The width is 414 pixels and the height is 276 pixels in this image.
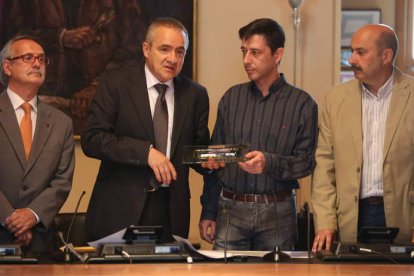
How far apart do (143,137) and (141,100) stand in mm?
181

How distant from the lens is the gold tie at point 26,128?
3.83 m

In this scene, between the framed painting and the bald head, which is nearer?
the bald head

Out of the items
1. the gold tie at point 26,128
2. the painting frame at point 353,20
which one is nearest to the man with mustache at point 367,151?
the gold tie at point 26,128

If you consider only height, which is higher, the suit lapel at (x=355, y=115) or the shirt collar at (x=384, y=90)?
the shirt collar at (x=384, y=90)

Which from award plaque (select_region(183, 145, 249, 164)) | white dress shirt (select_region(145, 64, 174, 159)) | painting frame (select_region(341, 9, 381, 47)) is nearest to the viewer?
award plaque (select_region(183, 145, 249, 164))

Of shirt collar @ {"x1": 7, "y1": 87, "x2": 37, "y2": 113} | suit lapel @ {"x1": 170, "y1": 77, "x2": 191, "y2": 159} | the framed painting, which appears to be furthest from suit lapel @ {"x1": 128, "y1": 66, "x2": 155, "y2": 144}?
the framed painting

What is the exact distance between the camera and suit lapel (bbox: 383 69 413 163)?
146 inches

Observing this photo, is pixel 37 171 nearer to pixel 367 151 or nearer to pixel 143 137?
pixel 143 137

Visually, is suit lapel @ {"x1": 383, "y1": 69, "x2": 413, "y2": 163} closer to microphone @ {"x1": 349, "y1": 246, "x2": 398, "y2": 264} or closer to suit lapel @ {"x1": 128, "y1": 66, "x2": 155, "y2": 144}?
microphone @ {"x1": 349, "y1": 246, "x2": 398, "y2": 264}

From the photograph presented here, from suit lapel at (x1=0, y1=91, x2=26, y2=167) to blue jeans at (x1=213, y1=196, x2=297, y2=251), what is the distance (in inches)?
39.8

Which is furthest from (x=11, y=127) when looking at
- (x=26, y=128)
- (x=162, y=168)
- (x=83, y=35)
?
(x=83, y=35)

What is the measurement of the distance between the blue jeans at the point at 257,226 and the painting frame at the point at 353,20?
424 cm

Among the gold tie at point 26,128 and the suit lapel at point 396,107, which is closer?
the suit lapel at point 396,107

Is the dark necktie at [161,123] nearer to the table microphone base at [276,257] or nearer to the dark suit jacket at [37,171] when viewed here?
the dark suit jacket at [37,171]
